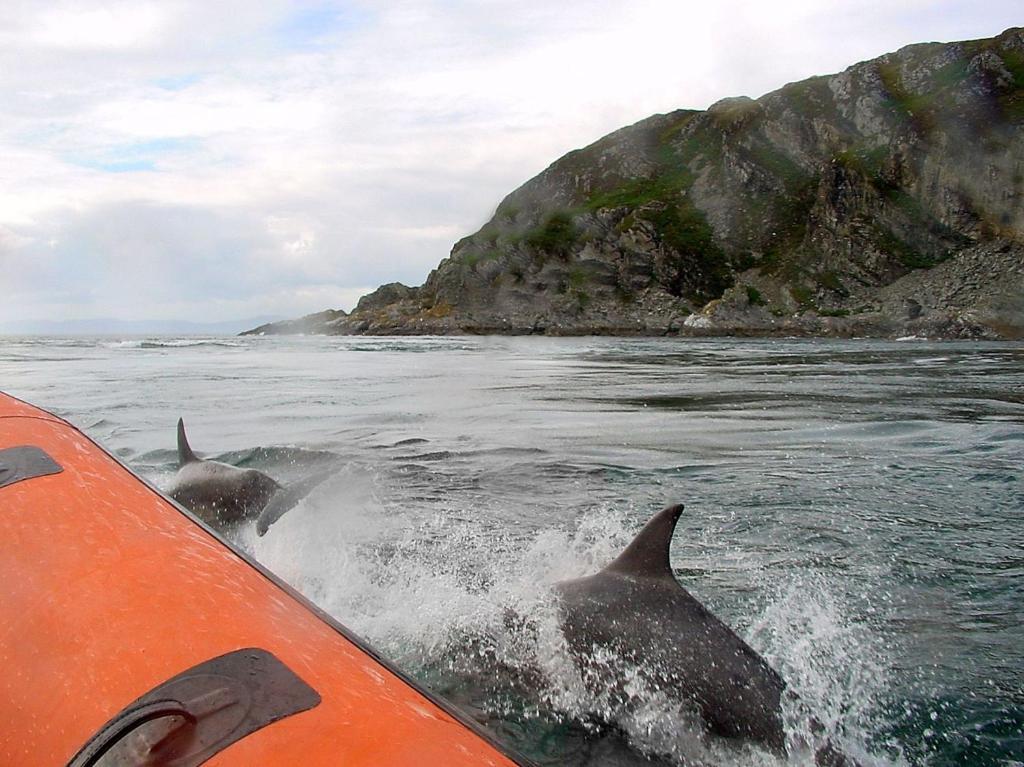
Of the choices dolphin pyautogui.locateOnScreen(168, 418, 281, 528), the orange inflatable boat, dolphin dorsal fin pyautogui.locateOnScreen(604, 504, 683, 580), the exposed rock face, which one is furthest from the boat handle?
the exposed rock face

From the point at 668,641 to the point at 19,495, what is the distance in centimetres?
366

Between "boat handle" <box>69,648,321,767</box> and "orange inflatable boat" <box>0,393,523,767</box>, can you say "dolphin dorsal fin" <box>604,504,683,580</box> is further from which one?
"boat handle" <box>69,648,321,767</box>

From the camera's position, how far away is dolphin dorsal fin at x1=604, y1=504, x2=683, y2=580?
5250mm

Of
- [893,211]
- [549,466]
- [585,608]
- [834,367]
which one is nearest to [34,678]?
[585,608]

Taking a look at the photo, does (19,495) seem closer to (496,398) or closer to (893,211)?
(496,398)

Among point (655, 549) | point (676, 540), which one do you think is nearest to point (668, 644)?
point (655, 549)

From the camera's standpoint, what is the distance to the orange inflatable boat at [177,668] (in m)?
2.57

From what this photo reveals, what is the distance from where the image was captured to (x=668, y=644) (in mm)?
4895

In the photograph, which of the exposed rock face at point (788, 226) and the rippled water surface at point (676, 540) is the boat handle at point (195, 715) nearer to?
the rippled water surface at point (676, 540)

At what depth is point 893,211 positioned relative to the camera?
11206cm

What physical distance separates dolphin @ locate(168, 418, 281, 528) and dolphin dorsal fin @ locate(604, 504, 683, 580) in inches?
164

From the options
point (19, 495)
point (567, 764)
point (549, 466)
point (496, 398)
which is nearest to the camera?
point (567, 764)

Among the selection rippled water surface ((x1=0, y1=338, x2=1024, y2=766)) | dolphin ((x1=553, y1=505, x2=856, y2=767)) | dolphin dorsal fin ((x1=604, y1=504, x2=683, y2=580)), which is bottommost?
rippled water surface ((x1=0, y1=338, x2=1024, y2=766))

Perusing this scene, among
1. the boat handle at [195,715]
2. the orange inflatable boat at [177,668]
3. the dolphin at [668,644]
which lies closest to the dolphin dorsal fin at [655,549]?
the dolphin at [668,644]
